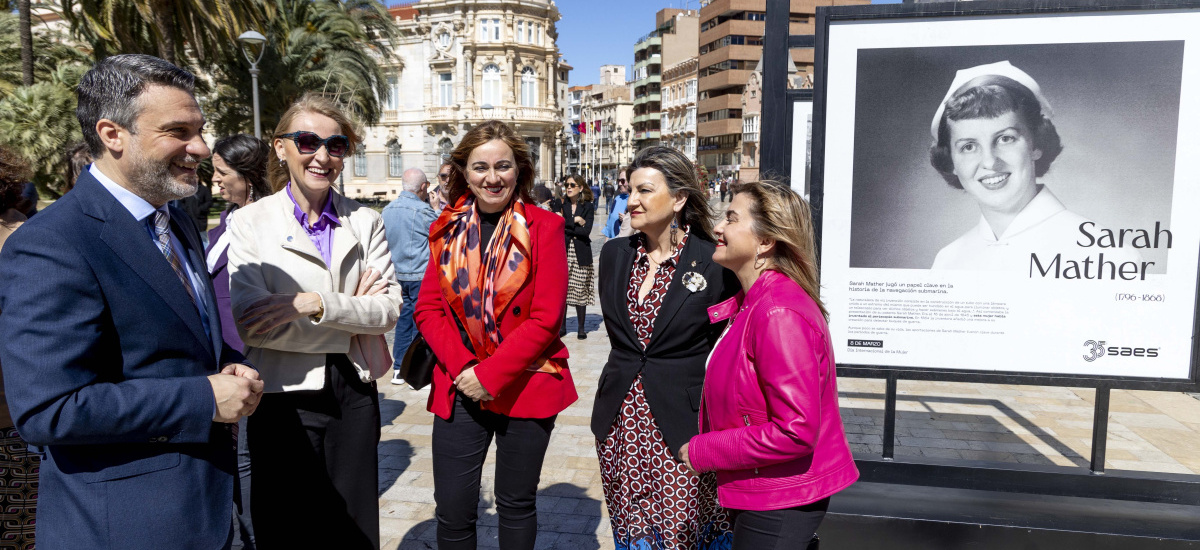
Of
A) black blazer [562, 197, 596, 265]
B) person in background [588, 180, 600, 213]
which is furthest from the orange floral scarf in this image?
person in background [588, 180, 600, 213]

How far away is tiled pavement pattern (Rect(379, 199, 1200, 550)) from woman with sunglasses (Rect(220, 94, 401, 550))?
1089 mm

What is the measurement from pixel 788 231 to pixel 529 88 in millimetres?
61021

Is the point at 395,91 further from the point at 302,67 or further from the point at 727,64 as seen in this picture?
the point at 727,64

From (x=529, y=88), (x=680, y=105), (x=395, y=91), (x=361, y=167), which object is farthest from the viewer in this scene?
(x=680, y=105)

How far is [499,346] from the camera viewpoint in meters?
2.82

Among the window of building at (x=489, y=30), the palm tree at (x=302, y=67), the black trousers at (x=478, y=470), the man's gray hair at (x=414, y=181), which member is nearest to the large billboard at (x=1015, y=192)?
the black trousers at (x=478, y=470)

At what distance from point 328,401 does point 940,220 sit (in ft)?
9.13

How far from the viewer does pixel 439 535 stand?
292 centimetres

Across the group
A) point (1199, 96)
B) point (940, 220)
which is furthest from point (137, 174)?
point (1199, 96)

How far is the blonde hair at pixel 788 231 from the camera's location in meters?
2.41

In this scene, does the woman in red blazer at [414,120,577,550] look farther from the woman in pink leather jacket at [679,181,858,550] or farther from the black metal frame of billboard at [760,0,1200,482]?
the black metal frame of billboard at [760,0,1200,482]

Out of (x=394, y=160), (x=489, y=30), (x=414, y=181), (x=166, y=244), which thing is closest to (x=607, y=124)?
(x=489, y=30)

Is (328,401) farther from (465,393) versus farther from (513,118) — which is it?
(513,118)

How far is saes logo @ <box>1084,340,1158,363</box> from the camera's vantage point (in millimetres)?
3346
